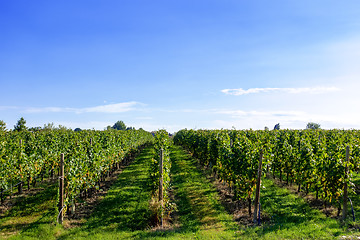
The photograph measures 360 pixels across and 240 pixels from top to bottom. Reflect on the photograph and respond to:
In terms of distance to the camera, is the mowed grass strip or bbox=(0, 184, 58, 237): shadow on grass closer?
Result: the mowed grass strip

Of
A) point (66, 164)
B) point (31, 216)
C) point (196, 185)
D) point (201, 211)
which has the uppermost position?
point (66, 164)

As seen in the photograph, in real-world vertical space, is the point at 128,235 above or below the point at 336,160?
below

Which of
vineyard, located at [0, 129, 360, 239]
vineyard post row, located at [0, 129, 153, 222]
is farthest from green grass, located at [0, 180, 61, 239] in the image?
vineyard post row, located at [0, 129, 153, 222]

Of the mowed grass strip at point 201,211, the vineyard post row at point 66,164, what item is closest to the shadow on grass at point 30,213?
the vineyard post row at point 66,164

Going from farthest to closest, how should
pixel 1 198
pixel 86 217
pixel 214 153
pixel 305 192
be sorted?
pixel 214 153 → pixel 305 192 → pixel 1 198 → pixel 86 217

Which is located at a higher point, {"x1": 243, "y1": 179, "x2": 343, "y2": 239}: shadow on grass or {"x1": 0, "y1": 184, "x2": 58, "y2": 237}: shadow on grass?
Result: {"x1": 243, "y1": 179, "x2": 343, "y2": 239}: shadow on grass

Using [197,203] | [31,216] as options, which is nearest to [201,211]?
[197,203]

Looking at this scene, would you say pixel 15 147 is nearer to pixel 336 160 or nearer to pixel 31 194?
pixel 31 194

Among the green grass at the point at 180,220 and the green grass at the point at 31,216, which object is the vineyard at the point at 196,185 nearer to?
the green grass at the point at 180,220

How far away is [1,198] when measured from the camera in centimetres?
1072

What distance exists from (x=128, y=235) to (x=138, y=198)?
3.79 m

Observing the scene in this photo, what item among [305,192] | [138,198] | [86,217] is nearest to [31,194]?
[86,217]

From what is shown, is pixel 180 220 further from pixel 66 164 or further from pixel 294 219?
pixel 66 164

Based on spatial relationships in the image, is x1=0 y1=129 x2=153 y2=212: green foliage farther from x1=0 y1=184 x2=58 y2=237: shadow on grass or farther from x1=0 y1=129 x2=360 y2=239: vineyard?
x1=0 y1=184 x2=58 y2=237: shadow on grass
